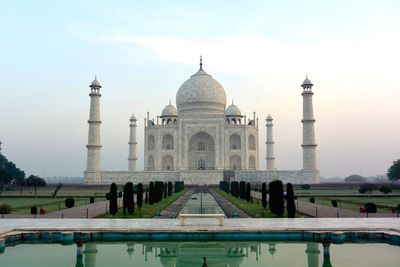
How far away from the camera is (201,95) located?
45.7m

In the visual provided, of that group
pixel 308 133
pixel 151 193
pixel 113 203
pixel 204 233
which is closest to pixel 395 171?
pixel 308 133

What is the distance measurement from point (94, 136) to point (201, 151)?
11214mm

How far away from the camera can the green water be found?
7.85m

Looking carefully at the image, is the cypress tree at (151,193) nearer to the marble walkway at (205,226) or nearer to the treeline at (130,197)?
the treeline at (130,197)

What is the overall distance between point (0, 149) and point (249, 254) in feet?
126

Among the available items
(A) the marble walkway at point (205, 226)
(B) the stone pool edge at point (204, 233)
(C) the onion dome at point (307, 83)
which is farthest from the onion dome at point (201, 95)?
(B) the stone pool edge at point (204, 233)

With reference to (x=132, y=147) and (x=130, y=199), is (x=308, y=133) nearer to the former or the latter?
(x=132, y=147)

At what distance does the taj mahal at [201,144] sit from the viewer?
38.4 meters

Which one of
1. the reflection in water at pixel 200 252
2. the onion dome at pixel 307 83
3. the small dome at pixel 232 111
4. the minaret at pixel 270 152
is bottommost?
the reflection in water at pixel 200 252

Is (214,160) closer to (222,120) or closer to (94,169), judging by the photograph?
(222,120)

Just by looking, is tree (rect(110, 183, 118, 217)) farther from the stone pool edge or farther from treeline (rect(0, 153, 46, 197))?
treeline (rect(0, 153, 46, 197))

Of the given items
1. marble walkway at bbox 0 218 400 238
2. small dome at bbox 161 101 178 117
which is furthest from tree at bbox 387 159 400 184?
marble walkway at bbox 0 218 400 238

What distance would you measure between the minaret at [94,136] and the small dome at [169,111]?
10.2m

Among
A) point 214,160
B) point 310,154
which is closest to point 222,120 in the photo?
point 214,160
